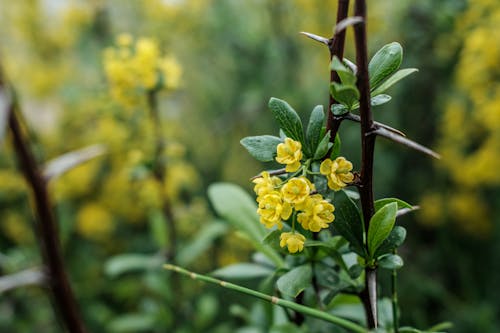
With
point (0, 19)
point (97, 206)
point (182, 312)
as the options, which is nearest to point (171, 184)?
point (182, 312)

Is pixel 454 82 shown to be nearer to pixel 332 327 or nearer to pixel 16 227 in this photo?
pixel 332 327

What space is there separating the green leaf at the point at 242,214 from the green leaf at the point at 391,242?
0.17 metres

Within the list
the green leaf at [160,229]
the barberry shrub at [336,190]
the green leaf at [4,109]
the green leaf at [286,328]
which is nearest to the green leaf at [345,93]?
the barberry shrub at [336,190]

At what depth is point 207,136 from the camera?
1750 millimetres

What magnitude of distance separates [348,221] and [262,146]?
0.10m

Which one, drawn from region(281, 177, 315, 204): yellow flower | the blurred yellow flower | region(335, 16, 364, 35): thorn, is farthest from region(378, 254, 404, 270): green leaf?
the blurred yellow flower

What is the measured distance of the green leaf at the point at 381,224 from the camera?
1.41ft

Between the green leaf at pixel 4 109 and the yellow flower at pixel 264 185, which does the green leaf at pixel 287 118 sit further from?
the green leaf at pixel 4 109

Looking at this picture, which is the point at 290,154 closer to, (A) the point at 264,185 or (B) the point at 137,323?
(A) the point at 264,185

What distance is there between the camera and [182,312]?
1.13m

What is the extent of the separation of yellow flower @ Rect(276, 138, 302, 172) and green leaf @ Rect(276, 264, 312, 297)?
114mm

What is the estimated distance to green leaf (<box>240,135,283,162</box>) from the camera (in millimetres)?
454

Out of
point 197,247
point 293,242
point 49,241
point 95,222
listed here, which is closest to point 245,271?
point 293,242

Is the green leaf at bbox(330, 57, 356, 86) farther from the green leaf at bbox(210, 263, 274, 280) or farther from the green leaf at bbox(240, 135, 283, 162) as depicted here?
the green leaf at bbox(210, 263, 274, 280)
